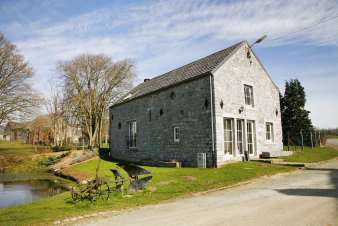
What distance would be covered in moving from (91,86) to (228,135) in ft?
79.6

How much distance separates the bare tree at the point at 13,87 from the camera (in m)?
28.9

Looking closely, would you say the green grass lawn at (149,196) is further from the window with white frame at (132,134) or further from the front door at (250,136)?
the window with white frame at (132,134)

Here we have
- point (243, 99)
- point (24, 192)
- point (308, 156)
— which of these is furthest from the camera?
point (308, 156)

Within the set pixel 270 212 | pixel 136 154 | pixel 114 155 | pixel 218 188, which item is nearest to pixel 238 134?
pixel 218 188

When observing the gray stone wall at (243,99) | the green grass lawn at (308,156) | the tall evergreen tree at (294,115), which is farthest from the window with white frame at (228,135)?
the tall evergreen tree at (294,115)

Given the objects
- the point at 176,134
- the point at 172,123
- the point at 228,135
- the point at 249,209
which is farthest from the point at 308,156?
the point at 249,209

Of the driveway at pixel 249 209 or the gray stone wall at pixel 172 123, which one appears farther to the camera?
the gray stone wall at pixel 172 123

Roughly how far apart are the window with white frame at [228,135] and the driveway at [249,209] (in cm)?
667

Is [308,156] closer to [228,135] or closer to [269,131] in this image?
[269,131]

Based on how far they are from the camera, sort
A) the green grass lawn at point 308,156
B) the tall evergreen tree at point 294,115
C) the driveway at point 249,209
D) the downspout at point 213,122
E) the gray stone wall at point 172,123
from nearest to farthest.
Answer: the driveway at point 249,209, the downspout at point 213,122, the gray stone wall at point 172,123, the green grass lawn at point 308,156, the tall evergreen tree at point 294,115

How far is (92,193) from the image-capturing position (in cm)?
1011

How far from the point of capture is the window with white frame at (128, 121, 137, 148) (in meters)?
25.1

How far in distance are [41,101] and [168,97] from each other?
18.1m

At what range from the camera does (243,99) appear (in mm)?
19219
